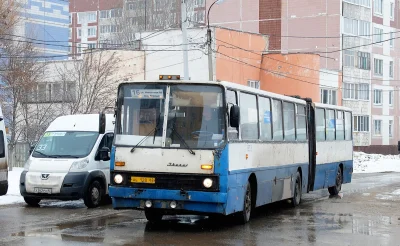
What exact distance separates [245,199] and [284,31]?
50.9m

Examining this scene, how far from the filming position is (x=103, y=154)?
18188mm

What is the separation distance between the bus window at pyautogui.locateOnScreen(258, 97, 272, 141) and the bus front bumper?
2.96 m

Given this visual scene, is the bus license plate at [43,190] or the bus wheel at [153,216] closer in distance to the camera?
the bus wheel at [153,216]

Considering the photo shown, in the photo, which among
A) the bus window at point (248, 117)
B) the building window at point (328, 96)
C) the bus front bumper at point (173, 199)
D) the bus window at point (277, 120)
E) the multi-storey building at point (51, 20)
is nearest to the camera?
the bus front bumper at point (173, 199)

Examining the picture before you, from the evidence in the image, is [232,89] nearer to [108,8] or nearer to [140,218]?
[140,218]

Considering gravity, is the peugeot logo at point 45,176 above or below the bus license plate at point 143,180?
below

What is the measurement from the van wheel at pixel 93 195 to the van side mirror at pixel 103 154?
1.93 ft

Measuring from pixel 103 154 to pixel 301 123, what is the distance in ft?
16.8

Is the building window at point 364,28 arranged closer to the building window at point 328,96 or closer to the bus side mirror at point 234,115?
the building window at point 328,96

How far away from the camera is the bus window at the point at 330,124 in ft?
74.2

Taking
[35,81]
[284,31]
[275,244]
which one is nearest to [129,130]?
[275,244]

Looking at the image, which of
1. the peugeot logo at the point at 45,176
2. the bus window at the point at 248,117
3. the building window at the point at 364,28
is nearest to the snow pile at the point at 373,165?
the building window at the point at 364,28

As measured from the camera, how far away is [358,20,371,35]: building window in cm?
6556

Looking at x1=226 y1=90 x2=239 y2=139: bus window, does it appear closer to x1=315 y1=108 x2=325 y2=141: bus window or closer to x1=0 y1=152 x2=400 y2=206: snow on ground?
x1=0 y1=152 x2=400 y2=206: snow on ground
